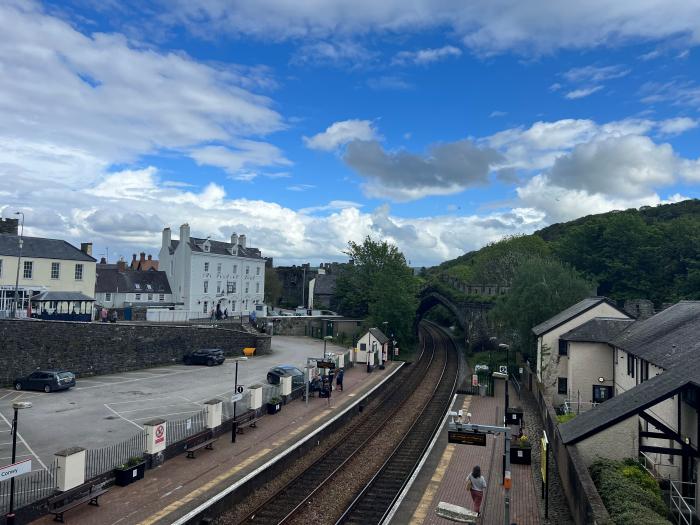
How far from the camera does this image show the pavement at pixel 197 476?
46.2 ft

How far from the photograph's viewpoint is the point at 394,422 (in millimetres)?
27594

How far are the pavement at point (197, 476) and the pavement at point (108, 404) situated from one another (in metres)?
3.71

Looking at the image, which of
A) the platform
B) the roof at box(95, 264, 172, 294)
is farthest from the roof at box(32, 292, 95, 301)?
the platform

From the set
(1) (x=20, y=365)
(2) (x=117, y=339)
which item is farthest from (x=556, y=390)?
(1) (x=20, y=365)

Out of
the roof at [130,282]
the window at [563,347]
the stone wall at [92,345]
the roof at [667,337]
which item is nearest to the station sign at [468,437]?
the roof at [667,337]

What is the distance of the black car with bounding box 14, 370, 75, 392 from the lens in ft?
92.5

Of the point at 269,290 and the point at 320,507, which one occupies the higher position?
the point at 269,290

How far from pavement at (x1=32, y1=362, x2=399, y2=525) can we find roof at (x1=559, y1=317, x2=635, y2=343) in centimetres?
1491

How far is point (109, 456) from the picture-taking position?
17328mm

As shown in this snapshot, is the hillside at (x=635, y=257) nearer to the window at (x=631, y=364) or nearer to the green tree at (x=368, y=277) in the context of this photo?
the green tree at (x=368, y=277)

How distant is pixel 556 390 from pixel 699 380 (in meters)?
20.4

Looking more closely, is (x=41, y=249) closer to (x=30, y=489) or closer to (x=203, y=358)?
(x=203, y=358)

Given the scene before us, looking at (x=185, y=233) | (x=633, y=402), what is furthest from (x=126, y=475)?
(x=185, y=233)

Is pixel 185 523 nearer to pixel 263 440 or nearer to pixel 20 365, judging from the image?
pixel 263 440
